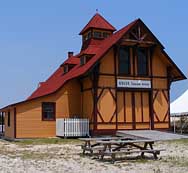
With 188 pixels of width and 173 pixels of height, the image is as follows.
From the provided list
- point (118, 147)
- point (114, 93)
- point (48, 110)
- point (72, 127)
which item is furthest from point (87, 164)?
point (48, 110)

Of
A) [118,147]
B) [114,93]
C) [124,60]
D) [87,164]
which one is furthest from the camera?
[124,60]

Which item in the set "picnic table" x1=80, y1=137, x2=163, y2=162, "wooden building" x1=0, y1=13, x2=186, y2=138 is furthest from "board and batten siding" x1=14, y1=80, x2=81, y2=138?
"picnic table" x1=80, y1=137, x2=163, y2=162

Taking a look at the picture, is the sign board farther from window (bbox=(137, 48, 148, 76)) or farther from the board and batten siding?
the board and batten siding

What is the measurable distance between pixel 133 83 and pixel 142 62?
1.89 m

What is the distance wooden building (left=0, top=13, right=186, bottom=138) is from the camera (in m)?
25.2

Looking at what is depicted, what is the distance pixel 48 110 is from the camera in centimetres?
2631

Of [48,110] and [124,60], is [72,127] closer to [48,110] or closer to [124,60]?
[48,110]

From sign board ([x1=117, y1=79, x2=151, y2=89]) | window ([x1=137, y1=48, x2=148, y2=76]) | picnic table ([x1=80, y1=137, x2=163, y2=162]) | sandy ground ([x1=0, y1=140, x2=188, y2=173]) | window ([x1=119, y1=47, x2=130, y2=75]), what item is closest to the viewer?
sandy ground ([x1=0, y1=140, x2=188, y2=173])

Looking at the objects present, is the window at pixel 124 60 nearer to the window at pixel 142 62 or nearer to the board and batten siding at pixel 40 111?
the window at pixel 142 62

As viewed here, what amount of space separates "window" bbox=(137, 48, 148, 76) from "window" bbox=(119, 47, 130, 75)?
85cm

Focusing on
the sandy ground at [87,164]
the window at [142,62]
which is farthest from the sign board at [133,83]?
the sandy ground at [87,164]

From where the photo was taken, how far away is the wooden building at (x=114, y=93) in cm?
2519

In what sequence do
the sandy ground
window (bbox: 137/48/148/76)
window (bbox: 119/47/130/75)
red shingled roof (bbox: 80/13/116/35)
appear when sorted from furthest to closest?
red shingled roof (bbox: 80/13/116/35), window (bbox: 137/48/148/76), window (bbox: 119/47/130/75), the sandy ground

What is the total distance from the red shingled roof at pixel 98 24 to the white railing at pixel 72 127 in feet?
26.5
